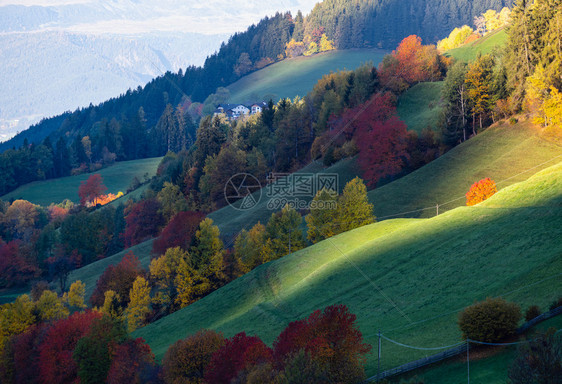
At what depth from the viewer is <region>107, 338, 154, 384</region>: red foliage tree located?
4171 cm

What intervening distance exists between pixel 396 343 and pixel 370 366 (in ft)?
9.40

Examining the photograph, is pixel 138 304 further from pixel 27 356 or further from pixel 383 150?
pixel 383 150

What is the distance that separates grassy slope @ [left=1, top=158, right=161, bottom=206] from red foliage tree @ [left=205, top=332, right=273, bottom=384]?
154 metres

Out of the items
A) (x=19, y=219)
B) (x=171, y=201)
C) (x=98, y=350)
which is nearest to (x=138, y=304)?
(x=98, y=350)

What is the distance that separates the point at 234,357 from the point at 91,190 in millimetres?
152304

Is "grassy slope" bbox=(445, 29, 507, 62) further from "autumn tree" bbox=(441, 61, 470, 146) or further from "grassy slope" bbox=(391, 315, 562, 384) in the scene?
"grassy slope" bbox=(391, 315, 562, 384)

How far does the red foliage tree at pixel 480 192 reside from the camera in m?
66.1

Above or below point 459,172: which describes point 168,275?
below

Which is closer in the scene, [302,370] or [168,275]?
[302,370]

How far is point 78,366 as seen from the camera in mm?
49719

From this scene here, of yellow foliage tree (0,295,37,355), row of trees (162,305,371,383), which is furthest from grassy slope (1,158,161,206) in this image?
row of trees (162,305,371,383)

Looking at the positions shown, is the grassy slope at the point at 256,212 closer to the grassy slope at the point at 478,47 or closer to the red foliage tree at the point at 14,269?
the red foliage tree at the point at 14,269

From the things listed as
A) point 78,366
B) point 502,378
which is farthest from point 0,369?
point 502,378

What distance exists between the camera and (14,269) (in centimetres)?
11450
